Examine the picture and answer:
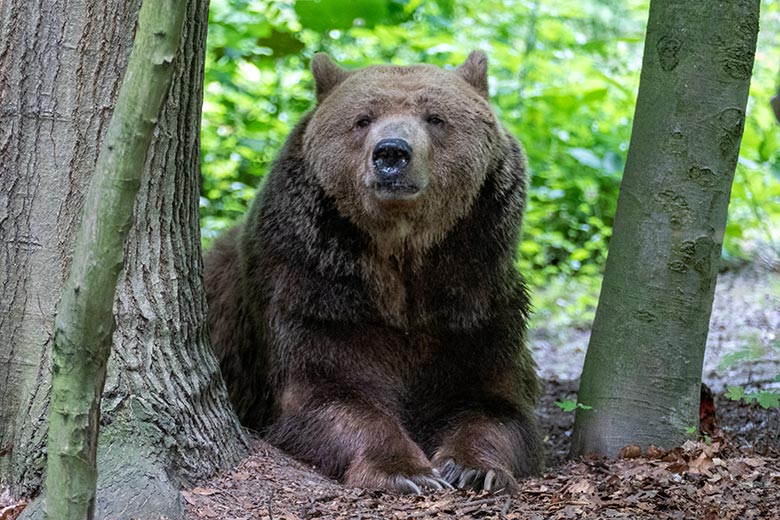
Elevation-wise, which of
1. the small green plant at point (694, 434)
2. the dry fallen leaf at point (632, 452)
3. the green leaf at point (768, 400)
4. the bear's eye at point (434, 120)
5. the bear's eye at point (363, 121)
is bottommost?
the dry fallen leaf at point (632, 452)

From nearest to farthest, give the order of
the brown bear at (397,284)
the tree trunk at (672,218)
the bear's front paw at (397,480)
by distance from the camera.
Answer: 1. the bear's front paw at (397,480)
2. the tree trunk at (672,218)
3. the brown bear at (397,284)

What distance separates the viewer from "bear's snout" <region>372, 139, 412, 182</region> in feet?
15.3

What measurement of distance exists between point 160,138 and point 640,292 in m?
2.42

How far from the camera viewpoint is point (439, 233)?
4.97m

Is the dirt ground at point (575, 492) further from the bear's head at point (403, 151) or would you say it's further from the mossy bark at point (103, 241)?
the bear's head at point (403, 151)

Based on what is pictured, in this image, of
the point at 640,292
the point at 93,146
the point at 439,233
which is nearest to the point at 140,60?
the point at 93,146

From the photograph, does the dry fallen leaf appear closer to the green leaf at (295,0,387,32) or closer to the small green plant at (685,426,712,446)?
the small green plant at (685,426,712,446)

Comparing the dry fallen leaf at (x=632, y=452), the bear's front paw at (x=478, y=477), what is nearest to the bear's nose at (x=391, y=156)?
the bear's front paw at (x=478, y=477)

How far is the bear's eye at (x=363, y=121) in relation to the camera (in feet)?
16.6

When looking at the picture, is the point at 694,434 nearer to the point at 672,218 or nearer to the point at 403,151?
the point at 672,218

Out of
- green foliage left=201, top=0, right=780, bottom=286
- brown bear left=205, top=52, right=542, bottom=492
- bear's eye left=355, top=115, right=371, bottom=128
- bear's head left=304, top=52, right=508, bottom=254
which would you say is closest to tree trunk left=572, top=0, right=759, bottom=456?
brown bear left=205, top=52, right=542, bottom=492

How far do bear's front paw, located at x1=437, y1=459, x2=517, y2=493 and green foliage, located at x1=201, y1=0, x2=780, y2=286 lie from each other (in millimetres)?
4885

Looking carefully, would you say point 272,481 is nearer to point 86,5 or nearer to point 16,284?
point 16,284

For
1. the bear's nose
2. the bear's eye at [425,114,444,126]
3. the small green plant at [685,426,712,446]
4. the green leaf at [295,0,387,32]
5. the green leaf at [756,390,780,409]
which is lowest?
the small green plant at [685,426,712,446]
